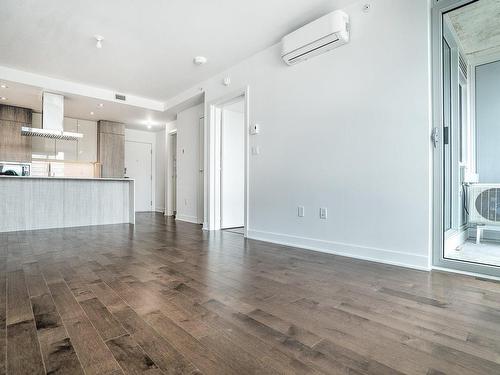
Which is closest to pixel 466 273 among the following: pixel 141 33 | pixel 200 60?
pixel 200 60

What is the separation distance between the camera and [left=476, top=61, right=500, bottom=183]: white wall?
129 inches

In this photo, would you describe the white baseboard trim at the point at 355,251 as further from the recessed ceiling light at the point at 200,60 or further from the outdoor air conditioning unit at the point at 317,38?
the recessed ceiling light at the point at 200,60

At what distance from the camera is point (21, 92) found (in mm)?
4930

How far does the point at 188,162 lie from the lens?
5.87 metres

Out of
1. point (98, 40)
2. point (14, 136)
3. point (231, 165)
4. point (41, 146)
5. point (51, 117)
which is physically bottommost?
point (231, 165)

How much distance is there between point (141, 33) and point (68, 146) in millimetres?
4641

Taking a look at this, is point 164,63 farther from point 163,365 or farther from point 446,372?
point 446,372

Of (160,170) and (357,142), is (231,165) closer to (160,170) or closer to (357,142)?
(357,142)

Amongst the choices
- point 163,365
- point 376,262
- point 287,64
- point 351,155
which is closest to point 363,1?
point 287,64

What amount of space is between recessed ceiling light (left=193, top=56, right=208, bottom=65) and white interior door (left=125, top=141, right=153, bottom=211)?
15.7 ft

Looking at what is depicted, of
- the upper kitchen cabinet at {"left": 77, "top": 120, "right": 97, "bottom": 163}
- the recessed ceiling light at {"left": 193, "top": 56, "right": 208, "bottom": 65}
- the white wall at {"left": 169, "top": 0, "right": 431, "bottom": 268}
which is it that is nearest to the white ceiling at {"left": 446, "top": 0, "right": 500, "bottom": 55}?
the white wall at {"left": 169, "top": 0, "right": 431, "bottom": 268}

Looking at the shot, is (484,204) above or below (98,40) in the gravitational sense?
below

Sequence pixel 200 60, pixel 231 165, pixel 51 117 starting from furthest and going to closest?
1. pixel 51 117
2. pixel 231 165
3. pixel 200 60

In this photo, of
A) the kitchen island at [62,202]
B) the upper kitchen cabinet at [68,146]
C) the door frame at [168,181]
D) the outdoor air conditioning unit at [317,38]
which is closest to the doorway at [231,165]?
the outdoor air conditioning unit at [317,38]
